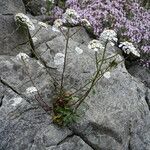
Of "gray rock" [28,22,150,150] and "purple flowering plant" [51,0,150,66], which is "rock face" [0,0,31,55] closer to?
"gray rock" [28,22,150,150]

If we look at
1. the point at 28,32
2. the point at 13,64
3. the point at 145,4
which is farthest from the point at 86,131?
the point at 145,4

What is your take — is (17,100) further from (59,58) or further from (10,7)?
(10,7)

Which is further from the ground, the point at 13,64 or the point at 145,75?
the point at 13,64

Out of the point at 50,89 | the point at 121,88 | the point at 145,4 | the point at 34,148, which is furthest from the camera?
the point at 145,4

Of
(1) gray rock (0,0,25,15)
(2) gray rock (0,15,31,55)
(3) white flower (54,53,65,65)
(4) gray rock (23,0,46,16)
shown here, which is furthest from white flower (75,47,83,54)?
(4) gray rock (23,0,46,16)

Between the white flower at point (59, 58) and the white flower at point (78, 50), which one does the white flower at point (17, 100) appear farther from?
the white flower at point (78, 50)

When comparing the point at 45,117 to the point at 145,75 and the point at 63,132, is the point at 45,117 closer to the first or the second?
the point at 63,132

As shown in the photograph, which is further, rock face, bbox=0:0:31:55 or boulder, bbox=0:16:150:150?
rock face, bbox=0:0:31:55
